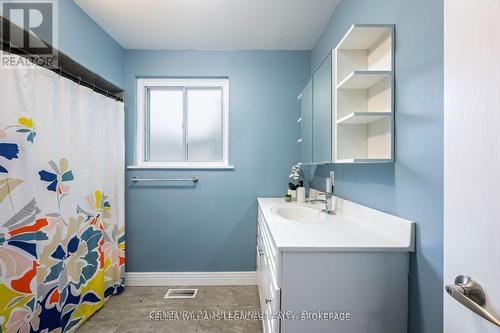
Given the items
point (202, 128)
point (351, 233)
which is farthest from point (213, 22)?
point (351, 233)

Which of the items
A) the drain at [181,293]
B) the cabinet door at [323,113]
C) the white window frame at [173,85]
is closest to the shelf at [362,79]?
the cabinet door at [323,113]

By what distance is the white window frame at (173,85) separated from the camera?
2.41m

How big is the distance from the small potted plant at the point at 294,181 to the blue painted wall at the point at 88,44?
1.95 m

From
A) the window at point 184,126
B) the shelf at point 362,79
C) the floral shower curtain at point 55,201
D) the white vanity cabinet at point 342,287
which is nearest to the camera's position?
the white vanity cabinet at point 342,287

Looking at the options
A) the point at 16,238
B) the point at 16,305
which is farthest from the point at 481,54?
the point at 16,305

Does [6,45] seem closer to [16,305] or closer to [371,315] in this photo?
[16,305]

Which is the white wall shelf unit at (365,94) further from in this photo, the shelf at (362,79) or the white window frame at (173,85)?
the white window frame at (173,85)

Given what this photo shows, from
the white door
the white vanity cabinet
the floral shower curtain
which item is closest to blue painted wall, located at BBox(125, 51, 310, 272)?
the floral shower curtain

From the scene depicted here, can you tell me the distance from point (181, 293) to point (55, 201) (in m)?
1.36

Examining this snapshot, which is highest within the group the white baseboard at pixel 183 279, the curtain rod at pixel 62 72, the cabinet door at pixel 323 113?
the curtain rod at pixel 62 72

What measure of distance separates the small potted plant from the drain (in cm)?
133

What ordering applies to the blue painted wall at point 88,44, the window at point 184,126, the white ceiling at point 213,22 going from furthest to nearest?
the window at point 184,126 → the white ceiling at point 213,22 → the blue painted wall at point 88,44

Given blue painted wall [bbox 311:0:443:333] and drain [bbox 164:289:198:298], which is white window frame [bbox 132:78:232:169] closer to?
drain [bbox 164:289:198:298]

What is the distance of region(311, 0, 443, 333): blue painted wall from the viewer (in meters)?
0.85
